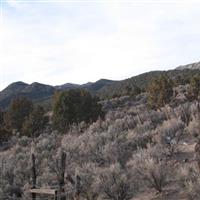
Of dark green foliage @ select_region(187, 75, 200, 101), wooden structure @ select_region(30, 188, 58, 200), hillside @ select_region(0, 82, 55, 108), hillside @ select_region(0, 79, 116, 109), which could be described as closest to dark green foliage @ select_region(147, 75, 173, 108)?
dark green foliage @ select_region(187, 75, 200, 101)

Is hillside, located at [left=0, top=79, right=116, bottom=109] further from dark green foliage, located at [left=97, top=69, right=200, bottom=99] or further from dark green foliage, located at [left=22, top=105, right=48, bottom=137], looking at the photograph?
dark green foliage, located at [left=22, top=105, right=48, bottom=137]

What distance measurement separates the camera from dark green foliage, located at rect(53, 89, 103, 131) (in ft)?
161

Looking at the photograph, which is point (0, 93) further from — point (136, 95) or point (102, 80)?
point (136, 95)

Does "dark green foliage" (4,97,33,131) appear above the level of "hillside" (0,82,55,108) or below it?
below

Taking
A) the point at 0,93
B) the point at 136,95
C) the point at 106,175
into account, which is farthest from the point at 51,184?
the point at 0,93

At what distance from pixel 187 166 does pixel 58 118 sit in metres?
27.5

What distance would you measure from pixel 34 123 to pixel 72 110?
5.59 metres

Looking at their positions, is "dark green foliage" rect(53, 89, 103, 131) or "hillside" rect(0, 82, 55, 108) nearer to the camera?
"dark green foliage" rect(53, 89, 103, 131)

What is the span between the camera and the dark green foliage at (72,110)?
4922 cm

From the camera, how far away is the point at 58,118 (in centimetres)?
4947

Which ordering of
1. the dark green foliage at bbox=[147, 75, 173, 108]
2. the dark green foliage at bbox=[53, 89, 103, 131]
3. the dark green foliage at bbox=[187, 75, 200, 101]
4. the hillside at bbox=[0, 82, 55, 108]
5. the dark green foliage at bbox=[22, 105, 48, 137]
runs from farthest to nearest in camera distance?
1. the hillside at bbox=[0, 82, 55, 108]
2. the dark green foliage at bbox=[187, 75, 200, 101]
3. the dark green foliage at bbox=[147, 75, 173, 108]
4. the dark green foliage at bbox=[22, 105, 48, 137]
5. the dark green foliage at bbox=[53, 89, 103, 131]

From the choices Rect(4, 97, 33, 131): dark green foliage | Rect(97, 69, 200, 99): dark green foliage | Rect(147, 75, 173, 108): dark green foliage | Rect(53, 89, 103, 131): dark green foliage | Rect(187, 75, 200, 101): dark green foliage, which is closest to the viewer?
Rect(53, 89, 103, 131): dark green foliage

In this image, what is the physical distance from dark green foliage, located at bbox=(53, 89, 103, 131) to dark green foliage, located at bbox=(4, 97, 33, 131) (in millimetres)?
7495

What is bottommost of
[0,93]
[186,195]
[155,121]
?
[186,195]
